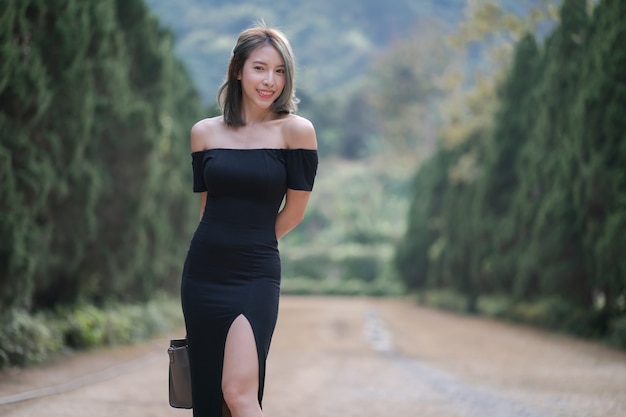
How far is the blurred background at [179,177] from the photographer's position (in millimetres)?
11062

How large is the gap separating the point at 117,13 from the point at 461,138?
16.5 meters

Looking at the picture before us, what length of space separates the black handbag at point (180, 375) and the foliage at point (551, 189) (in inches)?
461

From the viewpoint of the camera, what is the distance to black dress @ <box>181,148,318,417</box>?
3.27 m

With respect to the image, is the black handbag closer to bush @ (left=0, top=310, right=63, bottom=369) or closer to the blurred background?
the blurred background

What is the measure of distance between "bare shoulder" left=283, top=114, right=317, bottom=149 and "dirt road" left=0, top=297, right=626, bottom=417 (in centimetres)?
445

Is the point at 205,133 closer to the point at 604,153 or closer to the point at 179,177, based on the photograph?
the point at 604,153

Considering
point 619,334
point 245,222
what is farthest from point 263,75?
point 619,334

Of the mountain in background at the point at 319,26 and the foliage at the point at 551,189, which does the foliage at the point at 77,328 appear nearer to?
the foliage at the point at 551,189

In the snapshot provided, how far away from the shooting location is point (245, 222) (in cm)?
330

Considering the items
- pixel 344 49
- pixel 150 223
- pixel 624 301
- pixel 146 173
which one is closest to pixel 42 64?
pixel 146 173

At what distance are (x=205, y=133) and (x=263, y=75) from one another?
12.2 inches

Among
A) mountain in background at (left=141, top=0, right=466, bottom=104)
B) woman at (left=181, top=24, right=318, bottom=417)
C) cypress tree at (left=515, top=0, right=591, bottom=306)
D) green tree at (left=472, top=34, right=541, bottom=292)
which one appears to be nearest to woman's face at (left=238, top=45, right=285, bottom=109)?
woman at (left=181, top=24, right=318, bottom=417)

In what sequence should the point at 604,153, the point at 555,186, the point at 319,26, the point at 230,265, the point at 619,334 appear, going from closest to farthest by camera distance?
the point at 230,265 → the point at 619,334 → the point at 604,153 → the point at 555,186 → the point at 319,26

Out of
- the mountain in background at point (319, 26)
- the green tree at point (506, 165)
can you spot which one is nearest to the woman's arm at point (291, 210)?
the green tree at point (506, 165)
